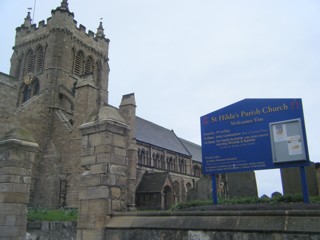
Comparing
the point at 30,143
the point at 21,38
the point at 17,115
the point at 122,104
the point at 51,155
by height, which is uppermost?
the point at 21,38

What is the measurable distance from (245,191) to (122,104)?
2164cm

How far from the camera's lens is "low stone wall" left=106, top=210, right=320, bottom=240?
443 centimetres

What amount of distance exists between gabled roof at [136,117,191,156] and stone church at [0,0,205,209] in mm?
201

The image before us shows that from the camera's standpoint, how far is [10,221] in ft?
30.1

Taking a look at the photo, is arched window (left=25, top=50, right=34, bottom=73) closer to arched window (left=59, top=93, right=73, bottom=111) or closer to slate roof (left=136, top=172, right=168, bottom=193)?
arched window (left=59, top=93, right=73, bottom=111)

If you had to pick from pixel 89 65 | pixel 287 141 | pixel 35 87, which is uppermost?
pixel 89 65

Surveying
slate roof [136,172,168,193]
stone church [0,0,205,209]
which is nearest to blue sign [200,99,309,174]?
stone church [0,0,205,209]

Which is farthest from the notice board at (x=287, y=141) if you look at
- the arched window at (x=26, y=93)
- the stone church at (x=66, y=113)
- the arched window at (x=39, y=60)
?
the arched window at (x=26, y=93)

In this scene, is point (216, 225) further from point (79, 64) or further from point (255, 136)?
point (79, 64)

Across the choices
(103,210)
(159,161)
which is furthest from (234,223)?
(159,161)

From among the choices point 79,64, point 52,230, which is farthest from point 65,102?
point 52,230

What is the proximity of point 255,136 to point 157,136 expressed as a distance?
40156 millimetres

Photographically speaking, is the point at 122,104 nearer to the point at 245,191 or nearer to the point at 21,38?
the point at 21,38

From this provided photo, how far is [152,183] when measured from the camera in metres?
34.3
